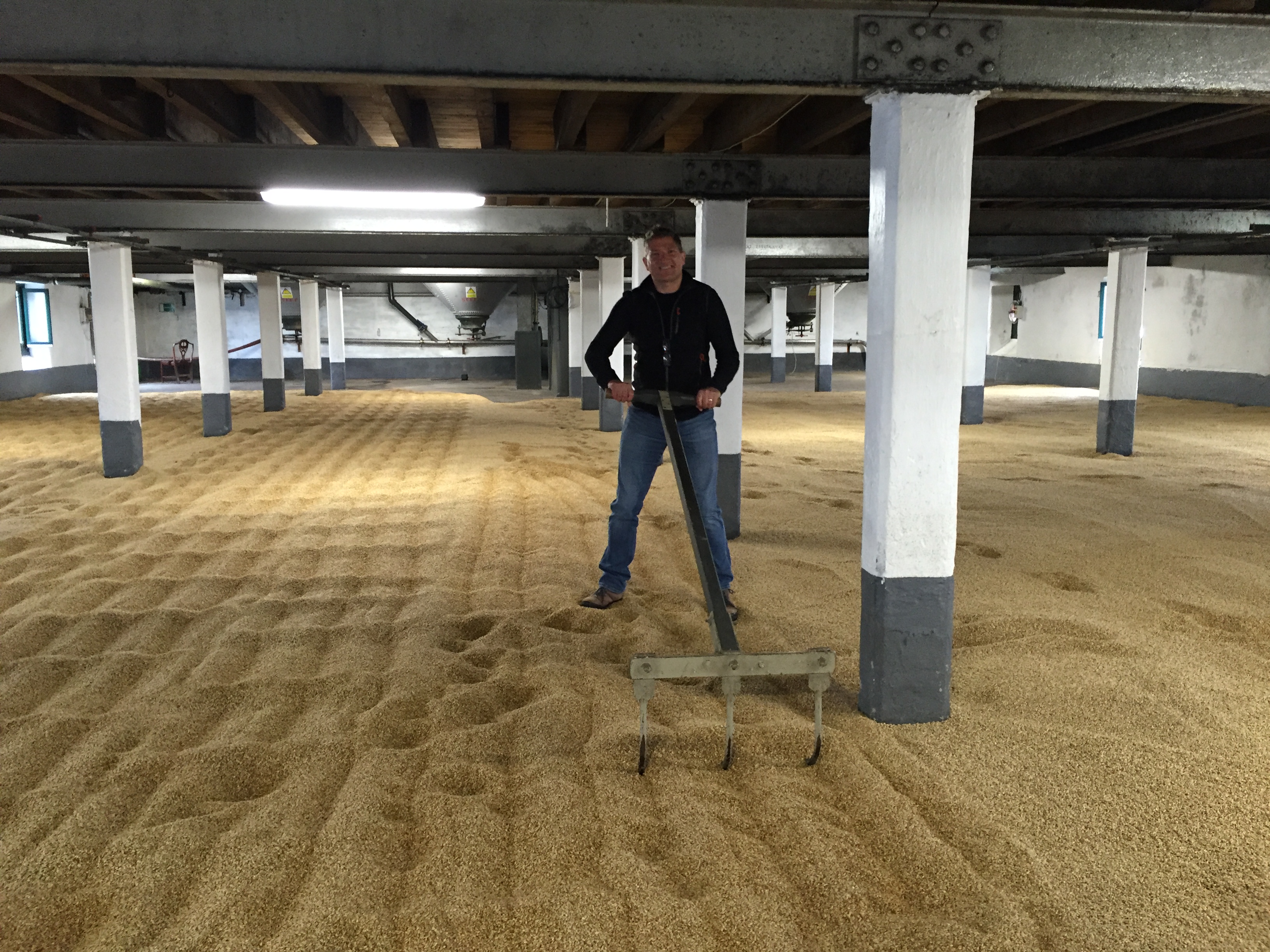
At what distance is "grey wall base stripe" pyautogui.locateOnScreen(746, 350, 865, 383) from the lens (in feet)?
99.4

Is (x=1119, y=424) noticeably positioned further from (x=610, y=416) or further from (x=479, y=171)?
(x=479, y=171)

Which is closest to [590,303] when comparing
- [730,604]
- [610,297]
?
[610,297]

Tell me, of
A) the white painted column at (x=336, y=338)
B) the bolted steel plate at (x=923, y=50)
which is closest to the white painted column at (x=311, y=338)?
the white painted column at (x=336, y=338)

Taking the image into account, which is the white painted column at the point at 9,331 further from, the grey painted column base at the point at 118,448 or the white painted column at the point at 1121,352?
the white painted column at the point at 1121,352

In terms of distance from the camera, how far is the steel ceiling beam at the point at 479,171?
5.96m

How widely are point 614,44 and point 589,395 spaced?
1364 cm

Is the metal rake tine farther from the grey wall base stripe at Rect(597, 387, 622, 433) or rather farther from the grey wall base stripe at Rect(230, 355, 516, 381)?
the grey wall base stripe at Rect(230, 355, 516, 381)

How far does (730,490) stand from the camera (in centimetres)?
664

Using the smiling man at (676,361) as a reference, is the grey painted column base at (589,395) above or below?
below

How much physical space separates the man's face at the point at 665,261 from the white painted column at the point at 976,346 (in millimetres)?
10962

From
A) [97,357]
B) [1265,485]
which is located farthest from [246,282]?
[1265,485]

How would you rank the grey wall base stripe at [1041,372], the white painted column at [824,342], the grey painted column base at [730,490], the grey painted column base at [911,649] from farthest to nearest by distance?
the grey wall base stripe at [1041,372] → the white painted column at [824,342] → the grey painted column base at [730,490] → the grey painted column base at [911,649]

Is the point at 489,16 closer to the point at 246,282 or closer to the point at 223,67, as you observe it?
the point at 223,67

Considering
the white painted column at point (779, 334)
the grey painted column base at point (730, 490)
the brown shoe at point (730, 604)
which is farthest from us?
the white painted column at point (779, 334)
